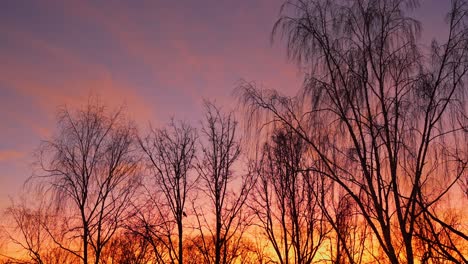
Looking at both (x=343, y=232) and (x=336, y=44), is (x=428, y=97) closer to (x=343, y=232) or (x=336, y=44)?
(x=336, y=44)

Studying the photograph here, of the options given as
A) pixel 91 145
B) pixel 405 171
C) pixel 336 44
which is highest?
pixel 91 145

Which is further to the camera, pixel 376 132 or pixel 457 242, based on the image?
pixel 457 242

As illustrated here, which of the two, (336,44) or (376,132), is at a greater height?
(336,44)

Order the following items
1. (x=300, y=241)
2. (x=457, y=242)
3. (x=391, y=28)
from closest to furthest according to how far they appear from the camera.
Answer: (x=391, y=28), (x=300, y=241), (x=457, y=242)

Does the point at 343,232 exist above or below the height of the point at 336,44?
below

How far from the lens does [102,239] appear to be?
21359mm

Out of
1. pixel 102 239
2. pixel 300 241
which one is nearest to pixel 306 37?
pixel 300 241

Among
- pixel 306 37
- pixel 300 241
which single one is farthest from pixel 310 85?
pixel 300 241

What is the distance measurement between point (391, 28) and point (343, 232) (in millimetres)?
10490

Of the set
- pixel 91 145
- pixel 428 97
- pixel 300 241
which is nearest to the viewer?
pixel 428 97

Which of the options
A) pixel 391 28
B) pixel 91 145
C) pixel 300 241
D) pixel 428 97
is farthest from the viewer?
pixel 91 145

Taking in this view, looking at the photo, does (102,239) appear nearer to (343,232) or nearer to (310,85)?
(343,232)

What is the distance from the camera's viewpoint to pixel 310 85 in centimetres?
980

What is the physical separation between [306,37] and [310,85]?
41.6 inches
